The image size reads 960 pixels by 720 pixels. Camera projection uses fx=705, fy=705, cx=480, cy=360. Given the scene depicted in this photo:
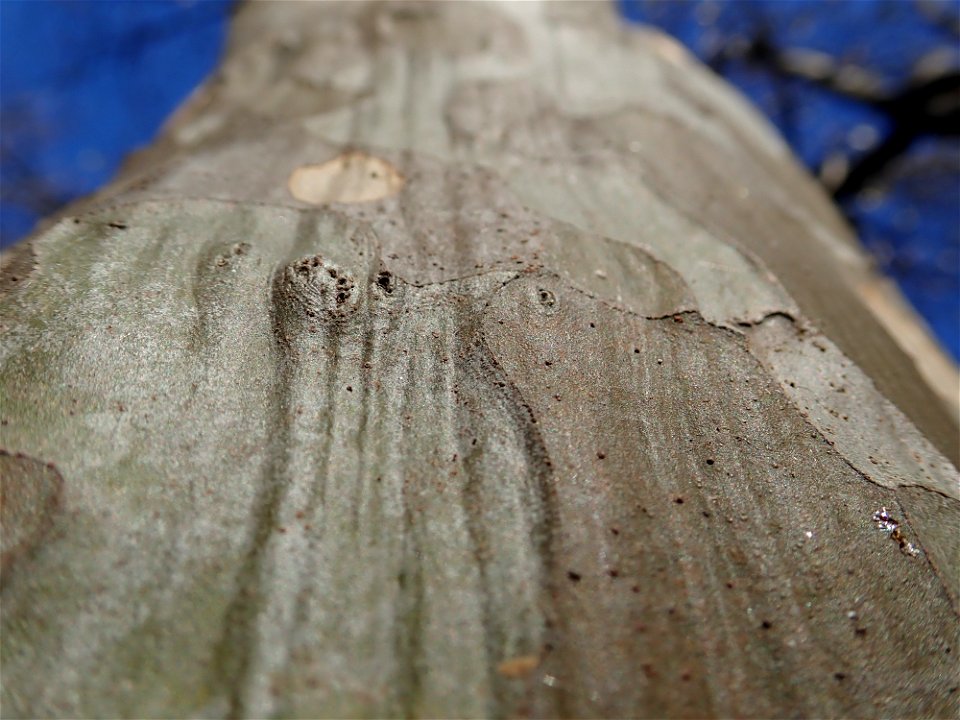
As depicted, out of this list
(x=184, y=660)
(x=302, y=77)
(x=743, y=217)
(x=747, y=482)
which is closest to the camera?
(x=184, y=660)

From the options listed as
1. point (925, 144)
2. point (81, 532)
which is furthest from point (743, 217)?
point (925, 144)

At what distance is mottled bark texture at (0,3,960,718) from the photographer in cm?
44

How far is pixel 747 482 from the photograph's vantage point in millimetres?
546

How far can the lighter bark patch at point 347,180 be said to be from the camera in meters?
0.75

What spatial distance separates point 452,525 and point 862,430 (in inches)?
14.9

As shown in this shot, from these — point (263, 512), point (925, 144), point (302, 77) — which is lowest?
point (925, 144)

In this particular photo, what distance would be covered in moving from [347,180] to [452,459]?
390mm

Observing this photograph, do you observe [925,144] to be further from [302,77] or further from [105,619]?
[105,619]

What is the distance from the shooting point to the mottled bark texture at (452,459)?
44 centimetres

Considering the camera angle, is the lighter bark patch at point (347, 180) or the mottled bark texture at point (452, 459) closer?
the mottled bark texture at point (452, 459)

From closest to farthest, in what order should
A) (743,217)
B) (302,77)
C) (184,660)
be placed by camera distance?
(184,660)
(743,217)
(302,77)

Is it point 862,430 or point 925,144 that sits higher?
point 862,430

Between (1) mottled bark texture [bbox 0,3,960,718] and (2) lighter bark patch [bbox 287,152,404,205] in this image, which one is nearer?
(1) mottled bark texture [bbox 0,3,960,718]

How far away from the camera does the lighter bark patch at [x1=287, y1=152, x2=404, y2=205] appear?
750mm
